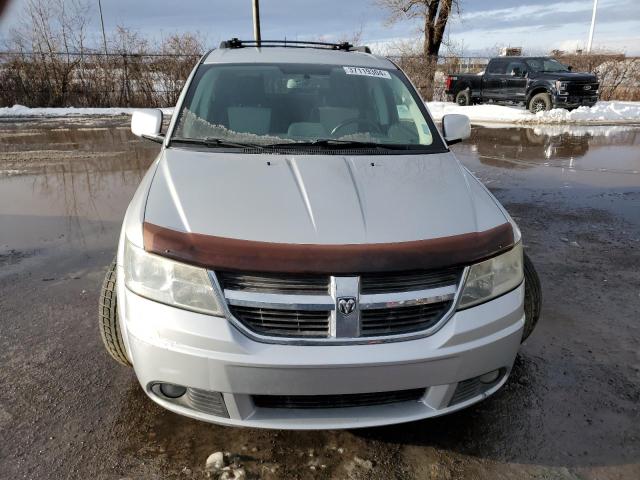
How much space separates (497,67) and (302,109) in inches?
663

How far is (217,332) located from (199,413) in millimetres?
412

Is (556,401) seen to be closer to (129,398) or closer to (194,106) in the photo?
(129,398)

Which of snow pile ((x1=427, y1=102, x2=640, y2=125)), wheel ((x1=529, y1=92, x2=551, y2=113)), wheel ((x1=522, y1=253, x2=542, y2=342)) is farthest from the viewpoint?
wheel ((x1=529, y1=92, x2=551, y2=113))

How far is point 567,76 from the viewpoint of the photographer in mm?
15602

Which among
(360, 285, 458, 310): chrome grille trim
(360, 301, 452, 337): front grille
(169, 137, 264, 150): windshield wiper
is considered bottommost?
(360, 301, 452, 337): front grille

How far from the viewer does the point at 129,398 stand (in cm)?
260

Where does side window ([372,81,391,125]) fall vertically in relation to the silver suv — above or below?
above

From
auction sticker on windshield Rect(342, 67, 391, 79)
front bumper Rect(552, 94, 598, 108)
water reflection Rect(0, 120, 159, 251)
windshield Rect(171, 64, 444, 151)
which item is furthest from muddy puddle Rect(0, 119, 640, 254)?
auction sticker on windshield Rect(342, 67, 391, 79)

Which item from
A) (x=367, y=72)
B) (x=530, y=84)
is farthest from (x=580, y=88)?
(x=367, y=72)

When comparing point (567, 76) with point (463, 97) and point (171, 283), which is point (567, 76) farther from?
point (171, 283)

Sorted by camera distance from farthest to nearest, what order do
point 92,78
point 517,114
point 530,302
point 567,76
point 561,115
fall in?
point 92,78 < point 517,114 < point 567,76 < point 561,115 < point 530,302

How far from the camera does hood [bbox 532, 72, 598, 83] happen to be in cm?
1549

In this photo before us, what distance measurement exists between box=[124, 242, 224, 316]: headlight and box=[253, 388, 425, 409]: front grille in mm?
427

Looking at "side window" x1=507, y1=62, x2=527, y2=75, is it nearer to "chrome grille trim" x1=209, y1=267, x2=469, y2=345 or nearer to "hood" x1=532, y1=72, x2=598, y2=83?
"hood" x1=532, y1=72, x2=598, y2=83
